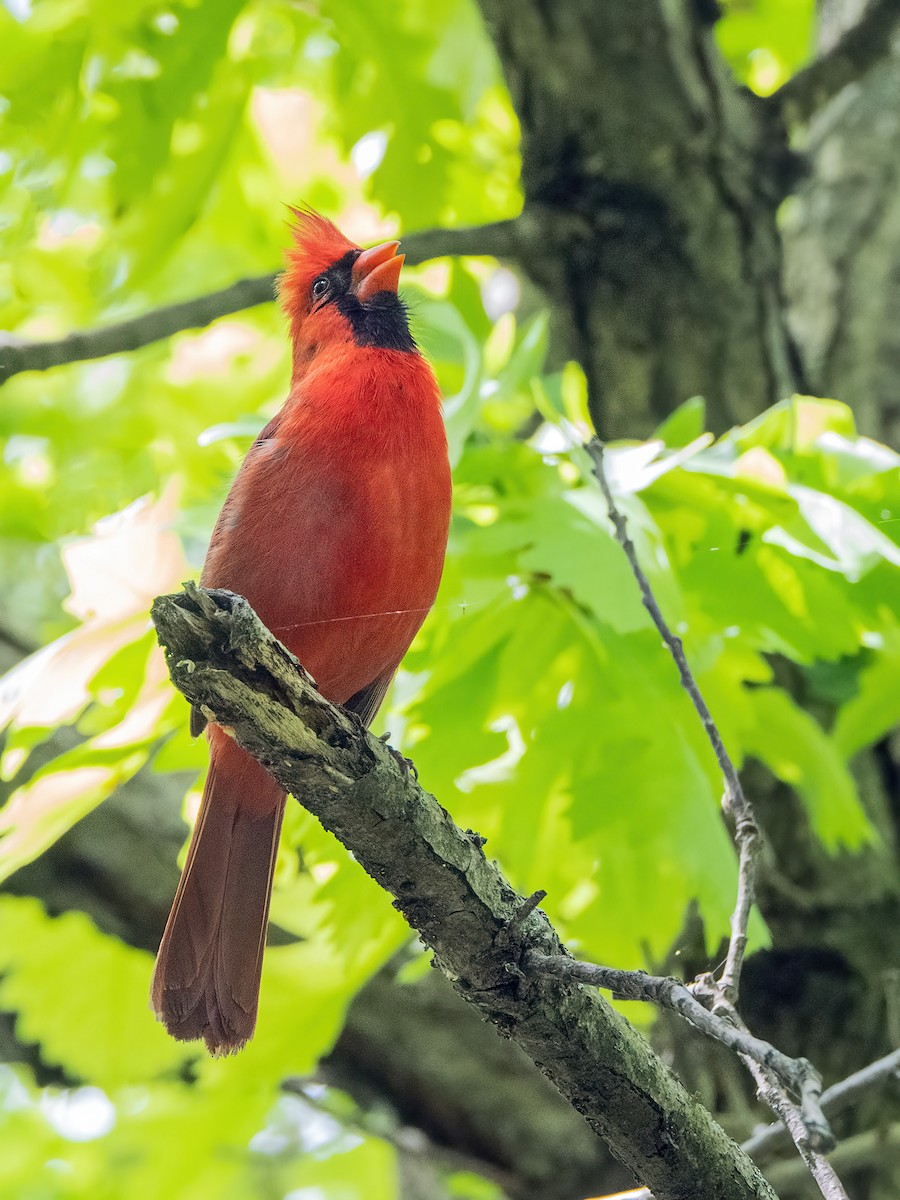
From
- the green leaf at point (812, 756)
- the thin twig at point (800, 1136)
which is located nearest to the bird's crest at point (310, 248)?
the green leaf at point (812, 756)

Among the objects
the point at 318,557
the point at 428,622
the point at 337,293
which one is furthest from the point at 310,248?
the point at 318,557

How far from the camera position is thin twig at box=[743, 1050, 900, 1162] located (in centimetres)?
192

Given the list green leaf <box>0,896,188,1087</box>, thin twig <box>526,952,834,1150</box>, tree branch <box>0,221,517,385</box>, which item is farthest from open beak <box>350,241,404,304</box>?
green leaf <box>0,896,188,1087</box>

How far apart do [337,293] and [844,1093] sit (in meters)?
1.84

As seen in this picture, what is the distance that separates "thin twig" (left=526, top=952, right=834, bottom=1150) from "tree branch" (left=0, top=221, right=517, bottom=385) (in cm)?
200

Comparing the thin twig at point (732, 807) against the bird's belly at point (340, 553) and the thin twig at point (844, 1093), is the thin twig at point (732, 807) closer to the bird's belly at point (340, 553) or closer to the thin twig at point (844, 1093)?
the thin twig at point (844, 1093)

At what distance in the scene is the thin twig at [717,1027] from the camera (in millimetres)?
1164

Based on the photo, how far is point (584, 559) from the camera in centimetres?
232

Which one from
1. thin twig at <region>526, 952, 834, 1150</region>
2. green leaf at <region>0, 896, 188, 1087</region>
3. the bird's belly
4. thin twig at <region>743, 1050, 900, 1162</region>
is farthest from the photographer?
green leaf at <region>0, 896, 188, 1087</region>

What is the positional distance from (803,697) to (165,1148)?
2154 millimetres

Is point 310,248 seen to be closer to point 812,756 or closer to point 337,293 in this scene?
point 337,293

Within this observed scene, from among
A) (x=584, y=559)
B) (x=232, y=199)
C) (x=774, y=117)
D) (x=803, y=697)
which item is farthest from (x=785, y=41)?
(x=584, y=559)

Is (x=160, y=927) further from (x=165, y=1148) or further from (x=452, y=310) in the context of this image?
(x=452, y=310)

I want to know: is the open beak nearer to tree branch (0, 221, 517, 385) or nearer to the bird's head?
the bird's head
